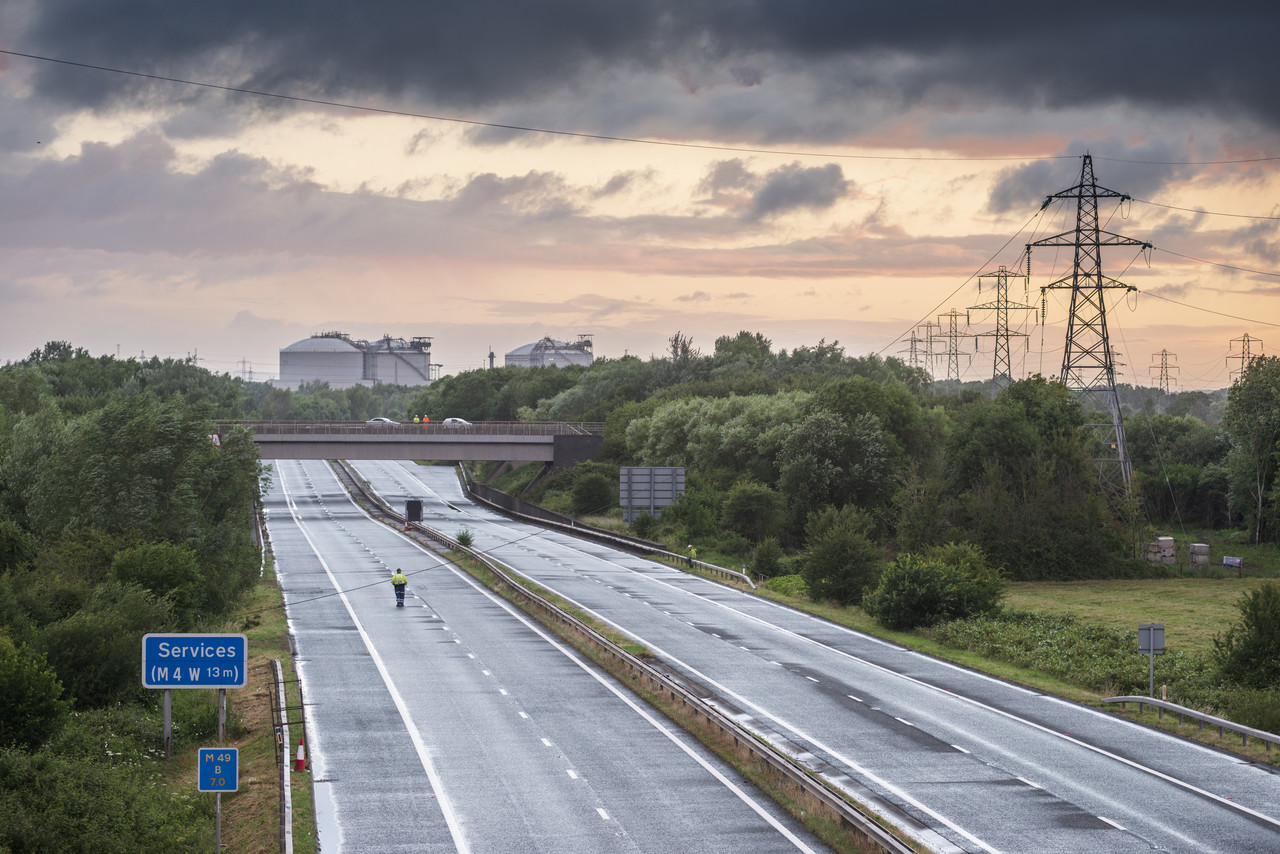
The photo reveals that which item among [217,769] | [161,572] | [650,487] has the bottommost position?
[161,572]

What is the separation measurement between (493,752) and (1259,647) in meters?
19.7

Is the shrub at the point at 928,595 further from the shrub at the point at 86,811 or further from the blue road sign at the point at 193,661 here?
the blue road sign at the point at 193,661

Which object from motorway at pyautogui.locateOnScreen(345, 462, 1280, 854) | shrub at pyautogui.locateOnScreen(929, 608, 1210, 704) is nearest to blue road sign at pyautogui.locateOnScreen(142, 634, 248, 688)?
motorway at pyautogui.locateOnScreen(345, 462, 1280, 854)

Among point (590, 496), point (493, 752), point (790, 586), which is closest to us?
point (493, 752)

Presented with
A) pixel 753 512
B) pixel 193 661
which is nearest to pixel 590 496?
pixel 753 512

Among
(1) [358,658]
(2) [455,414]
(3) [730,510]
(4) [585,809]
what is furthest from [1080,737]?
(2) [455,414]

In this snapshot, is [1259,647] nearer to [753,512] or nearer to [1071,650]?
[1071,650]

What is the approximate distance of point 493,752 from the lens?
2381 centimetres

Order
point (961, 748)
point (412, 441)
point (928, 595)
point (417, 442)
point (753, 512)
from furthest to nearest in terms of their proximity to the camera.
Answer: point (417, 442) → point (412, 441) → point (753, 512) → point (928, 595) → point (961, 748)

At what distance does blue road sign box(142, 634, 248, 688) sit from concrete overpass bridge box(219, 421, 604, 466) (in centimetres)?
7913

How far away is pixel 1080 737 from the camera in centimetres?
2527

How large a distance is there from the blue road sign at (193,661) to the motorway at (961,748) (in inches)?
421

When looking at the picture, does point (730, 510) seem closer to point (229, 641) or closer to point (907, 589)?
point (907, 589)

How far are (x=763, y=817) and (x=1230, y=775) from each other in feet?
31.2
